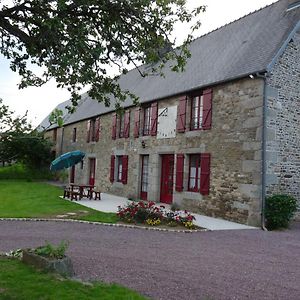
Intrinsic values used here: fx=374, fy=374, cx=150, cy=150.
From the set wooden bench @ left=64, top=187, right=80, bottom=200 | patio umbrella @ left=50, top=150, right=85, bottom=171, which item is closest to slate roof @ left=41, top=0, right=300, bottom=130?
patio umbrella @ left=50, top=150, right=85, bottom=171

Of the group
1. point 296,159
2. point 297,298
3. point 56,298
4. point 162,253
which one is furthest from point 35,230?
point 296,159

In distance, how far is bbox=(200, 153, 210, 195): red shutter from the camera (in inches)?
478

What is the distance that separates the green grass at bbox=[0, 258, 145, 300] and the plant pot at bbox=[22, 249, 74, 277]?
0.13 meters

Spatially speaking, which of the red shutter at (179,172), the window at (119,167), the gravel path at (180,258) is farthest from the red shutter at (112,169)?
the gravel path at (180,258)

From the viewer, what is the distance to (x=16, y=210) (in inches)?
471

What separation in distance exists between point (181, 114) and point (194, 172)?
2.18 meters

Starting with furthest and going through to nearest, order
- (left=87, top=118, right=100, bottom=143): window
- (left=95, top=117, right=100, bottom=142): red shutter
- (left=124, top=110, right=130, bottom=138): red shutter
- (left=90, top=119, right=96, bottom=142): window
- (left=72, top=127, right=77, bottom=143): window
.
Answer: (left=72, top=127, right=77, bottom=143): window, (left=90, top=119, right=96, bottom=142): window, (left=87, top=118, right=100, bottom=143): window, (left=95, top=117, right=100, bottom=142): red shutter, (left=124, top=110, right=130, bottom=138): red shutter

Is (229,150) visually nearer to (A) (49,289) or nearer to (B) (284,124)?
(B) (284,124)

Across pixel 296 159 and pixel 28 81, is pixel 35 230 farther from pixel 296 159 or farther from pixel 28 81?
pixel 296 159

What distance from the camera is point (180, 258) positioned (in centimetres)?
654

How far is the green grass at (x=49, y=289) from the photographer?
4.05m

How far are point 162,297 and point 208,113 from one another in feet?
28.7

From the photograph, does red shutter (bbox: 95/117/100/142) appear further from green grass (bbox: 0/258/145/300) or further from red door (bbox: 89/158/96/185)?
green grass (bbox: 0/258/145/300)

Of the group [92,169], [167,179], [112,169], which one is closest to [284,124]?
[167,179]
